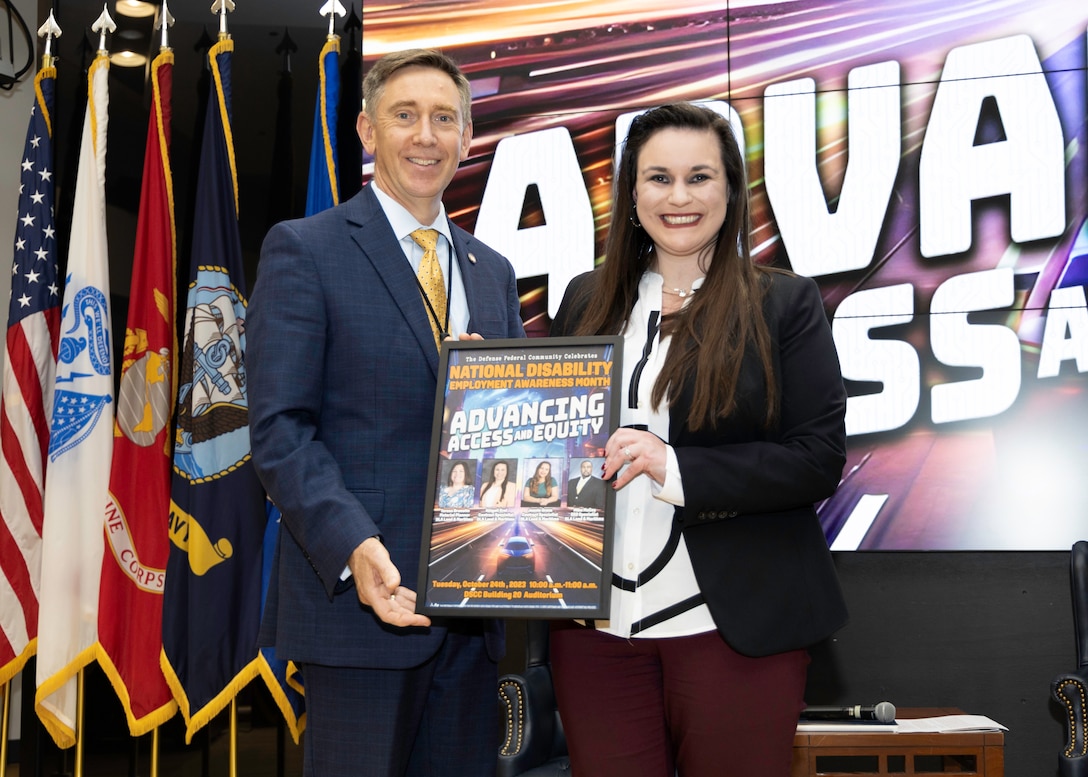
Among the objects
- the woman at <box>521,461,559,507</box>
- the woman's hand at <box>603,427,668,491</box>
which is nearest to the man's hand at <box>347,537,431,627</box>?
the woman at <box>521,461,559,507</box>

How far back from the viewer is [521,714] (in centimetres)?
296

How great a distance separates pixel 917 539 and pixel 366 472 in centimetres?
237

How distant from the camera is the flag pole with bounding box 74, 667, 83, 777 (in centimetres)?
361

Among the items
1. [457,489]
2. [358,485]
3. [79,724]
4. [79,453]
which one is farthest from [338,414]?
[79,724]

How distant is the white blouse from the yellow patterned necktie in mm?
347

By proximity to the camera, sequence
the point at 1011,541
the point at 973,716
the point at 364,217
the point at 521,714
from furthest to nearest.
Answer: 1. the point at 1011,541
2. the point at 973,716
3. the point at 521,714
4. the point at 364,217

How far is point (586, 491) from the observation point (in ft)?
5.10

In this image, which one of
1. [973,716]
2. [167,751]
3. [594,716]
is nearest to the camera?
[594,716]

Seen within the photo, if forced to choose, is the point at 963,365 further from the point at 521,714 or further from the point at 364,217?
the point at 364,217

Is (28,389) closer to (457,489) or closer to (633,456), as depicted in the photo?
(457,489)

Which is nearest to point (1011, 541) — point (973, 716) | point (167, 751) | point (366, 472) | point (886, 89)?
point (973, 716)

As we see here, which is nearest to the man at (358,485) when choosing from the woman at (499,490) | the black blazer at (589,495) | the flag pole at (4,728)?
the woman at (499,490)

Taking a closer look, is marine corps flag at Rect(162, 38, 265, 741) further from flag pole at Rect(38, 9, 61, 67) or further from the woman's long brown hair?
the woman's long brown hair

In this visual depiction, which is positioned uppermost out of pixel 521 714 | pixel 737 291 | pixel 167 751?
pixel 737 291
